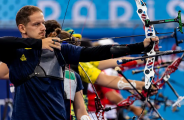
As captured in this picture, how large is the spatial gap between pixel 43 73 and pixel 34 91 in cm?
12

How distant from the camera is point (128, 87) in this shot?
9.96 ft

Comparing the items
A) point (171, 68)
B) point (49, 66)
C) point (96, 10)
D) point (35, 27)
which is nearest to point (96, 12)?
point (96, 10)

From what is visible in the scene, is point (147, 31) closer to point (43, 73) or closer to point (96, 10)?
point (43, 73)

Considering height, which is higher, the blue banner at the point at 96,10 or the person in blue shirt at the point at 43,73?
the blue banner at the point at 96,10

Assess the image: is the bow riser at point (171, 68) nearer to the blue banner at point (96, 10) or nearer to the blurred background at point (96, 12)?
the blurred background at point (96, 12)

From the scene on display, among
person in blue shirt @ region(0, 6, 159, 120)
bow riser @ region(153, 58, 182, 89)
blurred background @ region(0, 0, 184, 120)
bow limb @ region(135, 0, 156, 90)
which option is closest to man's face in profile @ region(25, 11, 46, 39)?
person in blue shirt @ region(0, 6, 159, 120)

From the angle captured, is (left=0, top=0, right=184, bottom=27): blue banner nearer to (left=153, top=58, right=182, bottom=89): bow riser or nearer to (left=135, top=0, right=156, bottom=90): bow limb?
(left=153, top=58, right=182, bottom=89): bow riser

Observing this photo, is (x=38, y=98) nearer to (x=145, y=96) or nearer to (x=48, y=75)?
(x=48, y=75)

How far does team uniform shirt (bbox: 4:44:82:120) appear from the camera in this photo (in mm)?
1966

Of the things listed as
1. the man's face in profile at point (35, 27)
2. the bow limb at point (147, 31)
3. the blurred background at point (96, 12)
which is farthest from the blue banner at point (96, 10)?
the man's face in profile at point (35, 27)

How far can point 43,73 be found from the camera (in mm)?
2002

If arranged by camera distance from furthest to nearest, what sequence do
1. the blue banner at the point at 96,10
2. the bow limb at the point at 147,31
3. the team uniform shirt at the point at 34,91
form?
the blue banner at the point at 96,10, the bow limb at the point at 147,31, the team uniform shirt at the point at 34,91

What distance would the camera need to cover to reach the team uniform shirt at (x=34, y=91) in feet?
6.45

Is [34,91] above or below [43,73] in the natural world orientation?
below
